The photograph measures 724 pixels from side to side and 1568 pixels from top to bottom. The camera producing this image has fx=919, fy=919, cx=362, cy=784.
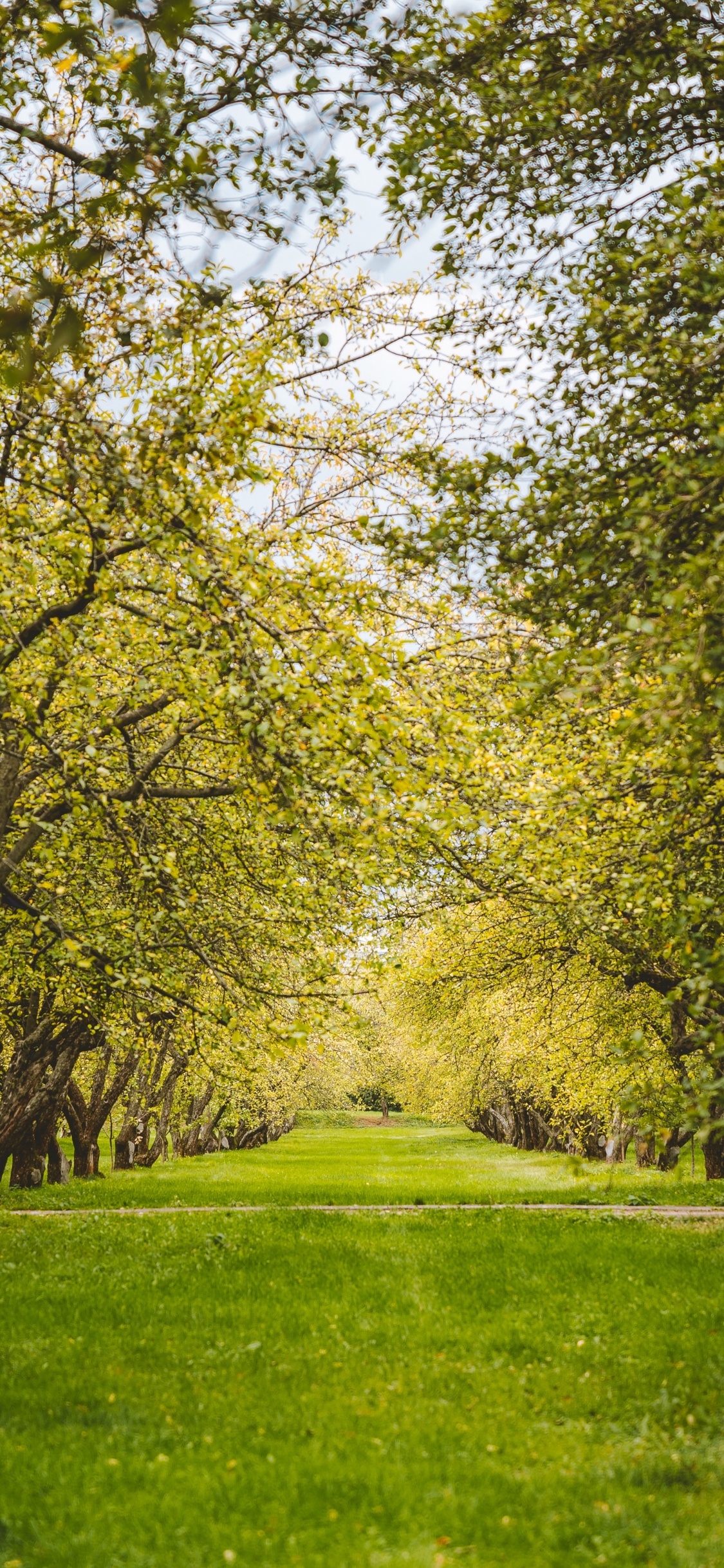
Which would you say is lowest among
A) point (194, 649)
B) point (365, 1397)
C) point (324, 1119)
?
point (324, 1119)

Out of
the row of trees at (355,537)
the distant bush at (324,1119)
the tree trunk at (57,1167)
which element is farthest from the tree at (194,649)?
the distant bush at (324,1119)

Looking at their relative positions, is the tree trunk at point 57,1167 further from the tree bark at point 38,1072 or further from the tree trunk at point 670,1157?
the tree trunk at point 670,1157

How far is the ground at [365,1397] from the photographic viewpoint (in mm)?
5543

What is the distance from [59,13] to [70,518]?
3.38 meters

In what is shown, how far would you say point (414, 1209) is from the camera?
17516 millimetres

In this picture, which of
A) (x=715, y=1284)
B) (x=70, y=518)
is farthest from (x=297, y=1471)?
(x=70, y=518)

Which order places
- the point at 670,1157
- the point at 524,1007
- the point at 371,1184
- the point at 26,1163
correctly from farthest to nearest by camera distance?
1. the point at 670,1157
2. the point at 26,1163
3. the point at 371,1184
4. the point at 524,1007

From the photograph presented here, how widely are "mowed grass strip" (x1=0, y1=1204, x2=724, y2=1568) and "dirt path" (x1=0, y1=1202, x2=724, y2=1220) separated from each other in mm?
3926

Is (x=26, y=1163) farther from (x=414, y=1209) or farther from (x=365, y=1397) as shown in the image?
(x=365, y=1397)

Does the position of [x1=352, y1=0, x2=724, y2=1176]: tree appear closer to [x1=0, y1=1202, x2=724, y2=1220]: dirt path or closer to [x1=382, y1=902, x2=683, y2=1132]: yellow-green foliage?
[x1=382, y1=902, x2=683, y2=1132]: yellow-green foliage

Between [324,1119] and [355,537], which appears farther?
[324,1119]

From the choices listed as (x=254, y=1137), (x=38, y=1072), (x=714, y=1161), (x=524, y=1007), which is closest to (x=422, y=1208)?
(x=524, y=1007)

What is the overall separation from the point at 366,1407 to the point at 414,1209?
10745mm

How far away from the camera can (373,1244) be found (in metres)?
12.9
